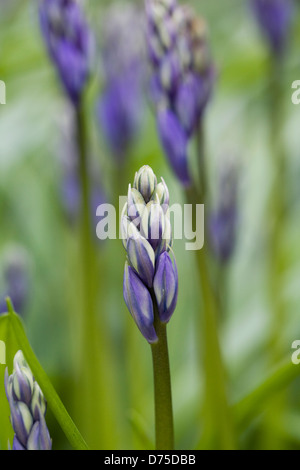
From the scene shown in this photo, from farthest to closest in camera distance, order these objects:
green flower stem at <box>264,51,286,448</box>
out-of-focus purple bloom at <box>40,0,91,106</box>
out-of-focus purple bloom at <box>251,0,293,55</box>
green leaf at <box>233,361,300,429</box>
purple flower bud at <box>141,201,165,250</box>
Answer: out-of-focus purple bloom at <box>251,0,293,55</box>, green flower stem at <box>264,51,286,448</box>, out-of-focus purple bloom at <box>40,0,91,106</box>, green leaf at <box>233,361,300,429</box>, purple flower bud at <box>141,201,165,250</box>

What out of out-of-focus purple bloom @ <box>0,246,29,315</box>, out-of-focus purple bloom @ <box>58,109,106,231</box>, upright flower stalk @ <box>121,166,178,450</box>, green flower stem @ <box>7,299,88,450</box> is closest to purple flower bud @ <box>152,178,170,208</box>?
upright flower stalk @ <box>121,166,178,450</box>

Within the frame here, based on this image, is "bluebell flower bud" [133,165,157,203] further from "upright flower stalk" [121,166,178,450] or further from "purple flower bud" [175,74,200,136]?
"purple flower bud" [175,74,200,136]

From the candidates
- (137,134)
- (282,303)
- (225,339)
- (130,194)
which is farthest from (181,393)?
(130,194)

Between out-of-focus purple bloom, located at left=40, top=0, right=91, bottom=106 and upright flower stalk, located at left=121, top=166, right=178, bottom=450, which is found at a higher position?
out-of-focus purple bloom, located at left=40, top=0, right=91, bottom=106

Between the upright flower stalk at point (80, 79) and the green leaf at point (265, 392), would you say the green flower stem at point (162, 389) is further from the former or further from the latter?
the upright flower stalk at point (80, 79)

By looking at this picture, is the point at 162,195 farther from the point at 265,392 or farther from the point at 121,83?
the point at 121,83

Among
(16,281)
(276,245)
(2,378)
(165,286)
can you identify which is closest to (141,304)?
(165,286)
